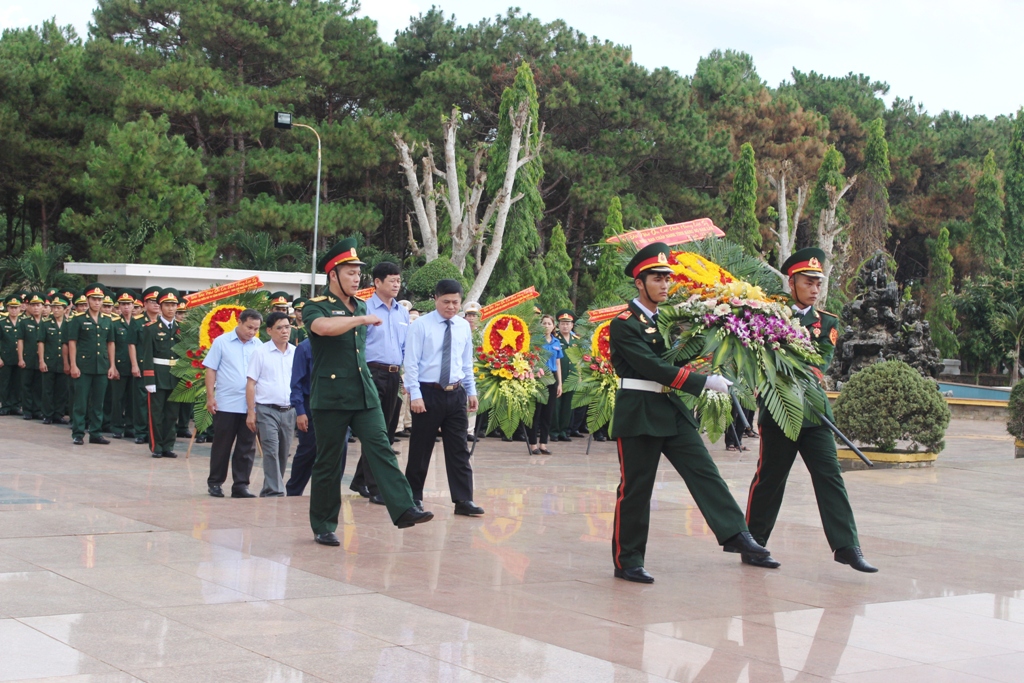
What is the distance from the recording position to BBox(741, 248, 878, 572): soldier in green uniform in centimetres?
697

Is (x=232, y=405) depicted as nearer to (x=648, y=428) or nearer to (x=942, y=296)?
(x=648, y=428)

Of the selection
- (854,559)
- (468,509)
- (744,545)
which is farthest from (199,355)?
(854,559)

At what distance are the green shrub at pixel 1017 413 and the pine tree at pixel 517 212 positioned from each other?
836 inches

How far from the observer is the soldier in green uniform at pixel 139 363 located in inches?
566

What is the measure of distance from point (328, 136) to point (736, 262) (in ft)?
103

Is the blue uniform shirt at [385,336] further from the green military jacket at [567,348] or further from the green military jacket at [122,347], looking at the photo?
the green military jacket at [567,348]

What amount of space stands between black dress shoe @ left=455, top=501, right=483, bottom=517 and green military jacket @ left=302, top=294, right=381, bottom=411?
5.10 ft

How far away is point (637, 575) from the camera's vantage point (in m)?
6.59

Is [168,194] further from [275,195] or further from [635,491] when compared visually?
[635,491]

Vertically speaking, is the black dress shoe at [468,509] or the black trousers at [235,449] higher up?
the black trousers at [235,449]

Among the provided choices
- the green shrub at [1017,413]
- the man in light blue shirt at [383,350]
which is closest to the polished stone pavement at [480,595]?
the man in light blue shirt at [383,350]

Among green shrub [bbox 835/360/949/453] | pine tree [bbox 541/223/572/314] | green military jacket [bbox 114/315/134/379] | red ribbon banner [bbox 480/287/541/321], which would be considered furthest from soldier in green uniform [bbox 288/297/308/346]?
pine tree [bbox 541/223/572/314]

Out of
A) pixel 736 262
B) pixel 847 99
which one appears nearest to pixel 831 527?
pixel 736 262

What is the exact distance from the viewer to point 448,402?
8.65 metres
